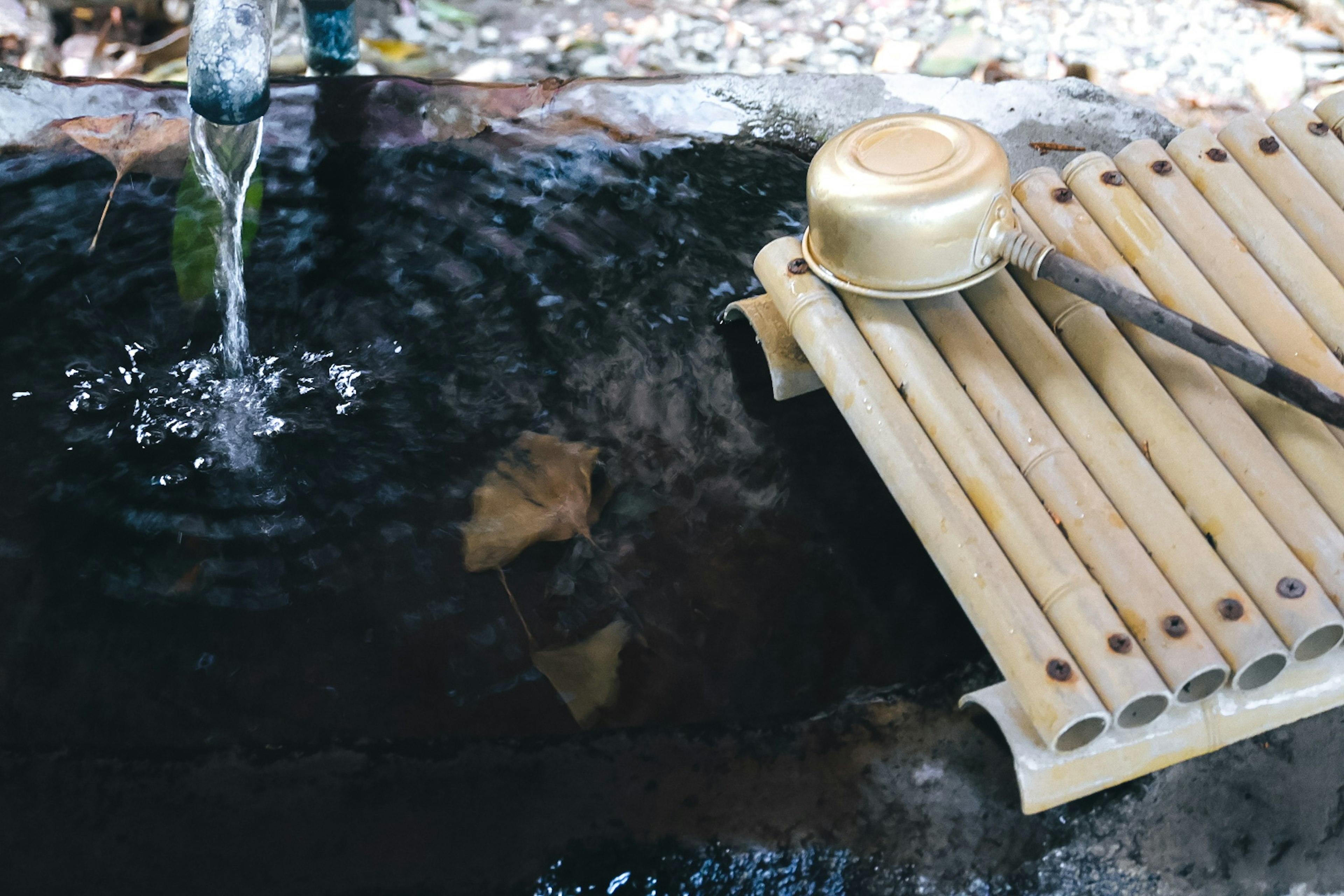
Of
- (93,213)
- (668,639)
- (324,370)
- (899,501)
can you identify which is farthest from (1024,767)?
(93,213)

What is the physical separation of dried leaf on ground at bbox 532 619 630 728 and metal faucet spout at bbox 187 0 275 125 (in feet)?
3.50

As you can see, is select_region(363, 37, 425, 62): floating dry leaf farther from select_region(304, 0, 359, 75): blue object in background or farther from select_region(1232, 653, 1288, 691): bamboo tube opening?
select_region(1232, 653, 1288, 691): bamboo tube opening

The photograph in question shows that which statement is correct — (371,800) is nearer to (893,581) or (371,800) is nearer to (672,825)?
(672,825)

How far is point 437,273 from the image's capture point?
2576mm

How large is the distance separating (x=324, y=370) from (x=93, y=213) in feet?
2.43

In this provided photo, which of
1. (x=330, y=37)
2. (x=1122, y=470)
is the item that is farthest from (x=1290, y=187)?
(x=330, y=37)

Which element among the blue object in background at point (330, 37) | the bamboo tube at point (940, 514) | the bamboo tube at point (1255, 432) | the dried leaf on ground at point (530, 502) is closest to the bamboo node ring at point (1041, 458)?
the bamboo tube at point (940, 514)

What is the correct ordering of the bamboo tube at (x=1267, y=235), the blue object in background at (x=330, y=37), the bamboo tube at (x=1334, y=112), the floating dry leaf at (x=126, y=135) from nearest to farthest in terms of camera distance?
the bamboo tube at (x=1267, y=235) → the bamboo tube at (x=1334, y=112) → the floating dry leaf at (x=126, y=135) → the blue object in background at (x=330, y=37)

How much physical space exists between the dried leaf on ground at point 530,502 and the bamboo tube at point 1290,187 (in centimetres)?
130

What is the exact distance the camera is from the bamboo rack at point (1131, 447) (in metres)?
1.62

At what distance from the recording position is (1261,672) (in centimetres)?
163

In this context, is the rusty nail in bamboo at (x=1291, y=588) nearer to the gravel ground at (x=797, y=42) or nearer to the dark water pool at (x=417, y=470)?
the dark water pool at (x=417, y=470)

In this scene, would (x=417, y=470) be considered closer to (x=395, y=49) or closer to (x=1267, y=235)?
(x=1267, y=235)

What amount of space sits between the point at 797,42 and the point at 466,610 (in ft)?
8.65
